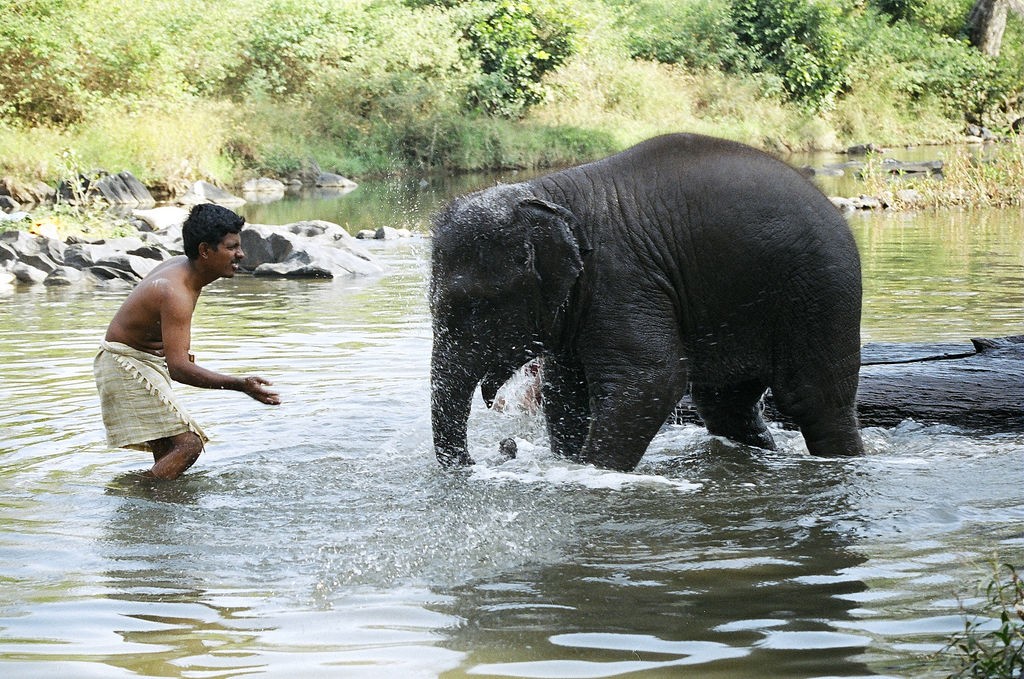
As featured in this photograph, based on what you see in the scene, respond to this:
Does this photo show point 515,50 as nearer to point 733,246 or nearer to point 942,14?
point 942,14

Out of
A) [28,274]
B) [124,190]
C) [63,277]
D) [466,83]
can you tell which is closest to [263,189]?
[124,190]

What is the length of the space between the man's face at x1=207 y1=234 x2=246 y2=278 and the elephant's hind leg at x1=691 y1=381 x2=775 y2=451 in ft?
8.44

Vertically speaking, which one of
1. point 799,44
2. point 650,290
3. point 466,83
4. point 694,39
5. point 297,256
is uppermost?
point 694,39

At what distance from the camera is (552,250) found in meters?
6.12

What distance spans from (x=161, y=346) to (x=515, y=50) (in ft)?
112

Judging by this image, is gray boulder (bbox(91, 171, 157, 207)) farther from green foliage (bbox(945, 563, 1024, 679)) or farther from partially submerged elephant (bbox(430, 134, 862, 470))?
green foliage (bbox(945, 563, 1024, 679))

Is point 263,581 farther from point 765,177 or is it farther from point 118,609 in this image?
point 765,177

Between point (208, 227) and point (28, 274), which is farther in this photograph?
point (28, 274)

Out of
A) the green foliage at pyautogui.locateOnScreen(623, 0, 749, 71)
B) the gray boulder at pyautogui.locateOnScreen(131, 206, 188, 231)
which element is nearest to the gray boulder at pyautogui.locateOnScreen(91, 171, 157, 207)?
the gray boulder at pyautogui.locateOnScreen(131, 206, 188, 231)

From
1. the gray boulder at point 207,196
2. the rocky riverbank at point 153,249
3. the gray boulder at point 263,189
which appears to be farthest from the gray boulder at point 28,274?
the gray boulder at point 263,189

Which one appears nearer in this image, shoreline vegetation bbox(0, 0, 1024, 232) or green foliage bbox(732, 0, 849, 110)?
shoreline vegetation bbox(0, 0, 1024, 232)

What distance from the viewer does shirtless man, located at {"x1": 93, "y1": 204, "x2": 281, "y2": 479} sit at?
21.3 ft

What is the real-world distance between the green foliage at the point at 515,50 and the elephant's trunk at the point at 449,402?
3360cm

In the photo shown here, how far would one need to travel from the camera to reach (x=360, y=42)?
39125 millimetres
